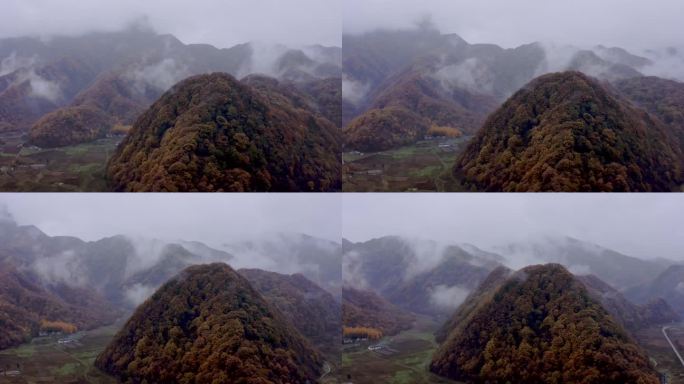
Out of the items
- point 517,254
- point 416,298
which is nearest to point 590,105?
point 517,254

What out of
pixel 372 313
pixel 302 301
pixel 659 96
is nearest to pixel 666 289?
pixel 659 96

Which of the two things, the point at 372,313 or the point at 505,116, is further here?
the point at 372,313

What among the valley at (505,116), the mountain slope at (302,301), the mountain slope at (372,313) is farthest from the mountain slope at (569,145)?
the mountain slope at (302,301)

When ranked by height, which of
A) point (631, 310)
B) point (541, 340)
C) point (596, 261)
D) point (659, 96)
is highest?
point (659, 96)

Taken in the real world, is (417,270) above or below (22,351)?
above

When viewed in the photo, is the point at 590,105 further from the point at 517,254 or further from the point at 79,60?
the point at 79,60

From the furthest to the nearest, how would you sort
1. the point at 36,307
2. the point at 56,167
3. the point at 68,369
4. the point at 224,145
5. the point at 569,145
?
the point at 36,307, the point at 56,167, the point at 68,369, the point at 224,145, the point at 569,145

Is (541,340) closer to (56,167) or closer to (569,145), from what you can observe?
(569,145)
